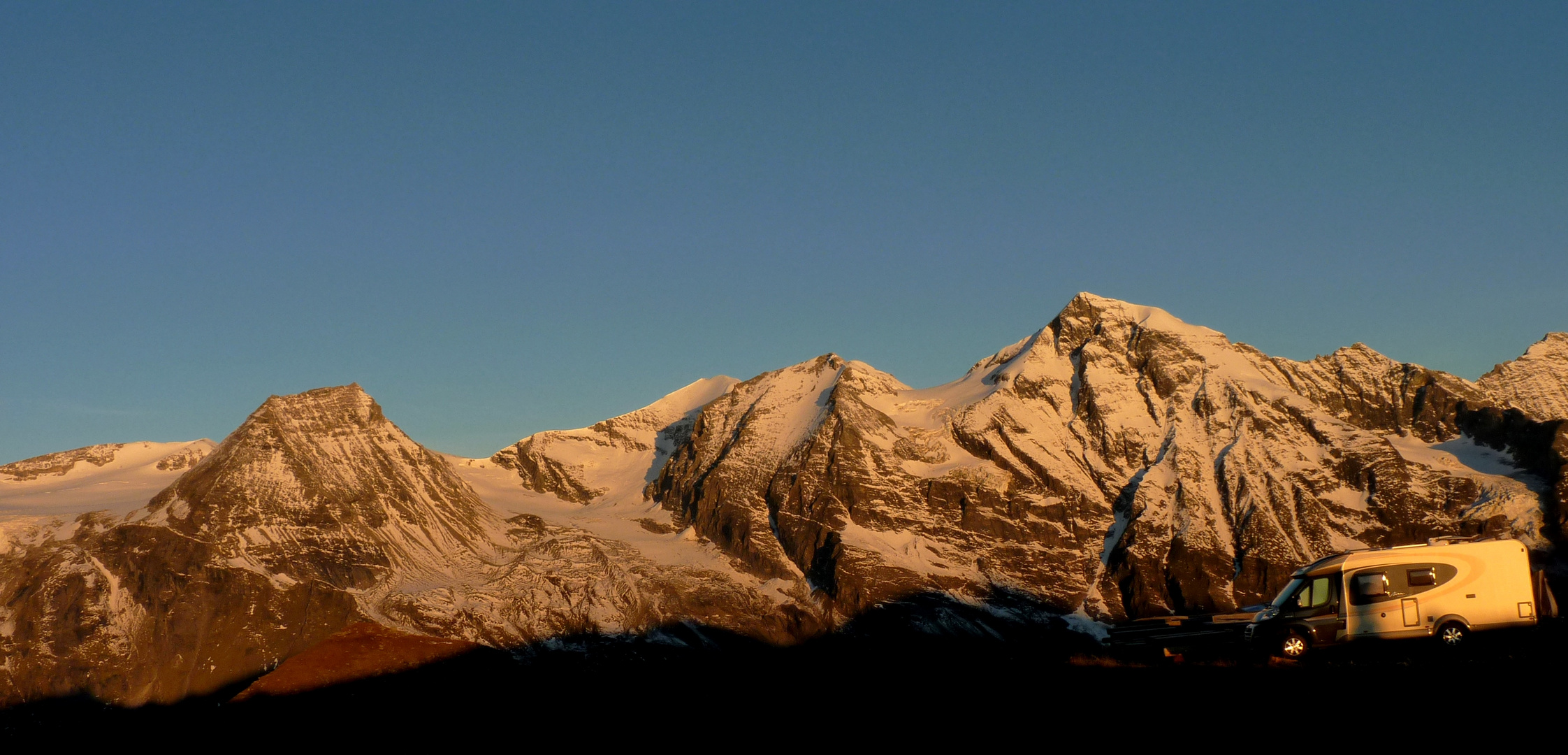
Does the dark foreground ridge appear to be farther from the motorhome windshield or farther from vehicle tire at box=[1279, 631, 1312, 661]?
the motorhome windshield

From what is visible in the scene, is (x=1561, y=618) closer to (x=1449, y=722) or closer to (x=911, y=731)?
(x=1449, y=722)

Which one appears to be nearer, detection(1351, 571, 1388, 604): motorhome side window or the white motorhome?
the white motorhome

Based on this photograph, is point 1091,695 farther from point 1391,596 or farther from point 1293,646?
point 1391,596

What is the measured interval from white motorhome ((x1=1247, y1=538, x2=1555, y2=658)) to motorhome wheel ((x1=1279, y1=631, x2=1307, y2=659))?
1.2 inches

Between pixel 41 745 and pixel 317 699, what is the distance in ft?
188

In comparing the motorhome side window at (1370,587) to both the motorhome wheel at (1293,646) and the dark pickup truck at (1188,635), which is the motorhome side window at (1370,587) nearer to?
the motorhome wheel at (1293,646)

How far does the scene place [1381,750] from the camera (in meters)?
39.0

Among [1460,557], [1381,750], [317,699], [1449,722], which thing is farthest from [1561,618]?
[317,699]

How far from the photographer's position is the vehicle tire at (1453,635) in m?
55.6

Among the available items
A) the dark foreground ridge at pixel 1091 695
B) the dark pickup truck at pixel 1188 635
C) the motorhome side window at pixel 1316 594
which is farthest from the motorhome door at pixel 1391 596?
the dark pickup truck at pixel 1188 635

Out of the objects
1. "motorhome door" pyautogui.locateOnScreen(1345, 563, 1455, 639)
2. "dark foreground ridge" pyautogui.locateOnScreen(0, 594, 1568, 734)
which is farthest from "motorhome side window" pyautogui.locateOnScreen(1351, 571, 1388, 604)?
"dark foreground ridge" pyautogui.locateOnScreen(0, 594, 1568, 734)

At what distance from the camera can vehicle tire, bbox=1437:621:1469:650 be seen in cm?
5559

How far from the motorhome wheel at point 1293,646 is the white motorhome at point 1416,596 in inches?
1.2

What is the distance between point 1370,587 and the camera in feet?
189
